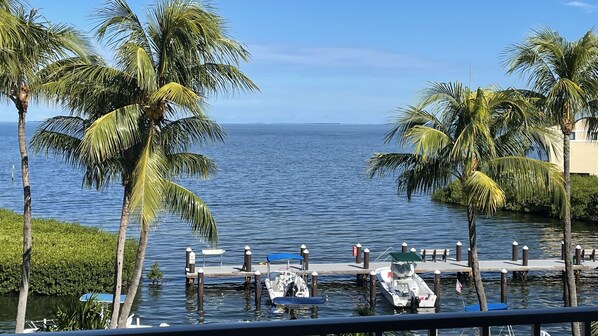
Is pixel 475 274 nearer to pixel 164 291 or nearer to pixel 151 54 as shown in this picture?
pixel 151 54

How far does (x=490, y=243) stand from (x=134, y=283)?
110 ft

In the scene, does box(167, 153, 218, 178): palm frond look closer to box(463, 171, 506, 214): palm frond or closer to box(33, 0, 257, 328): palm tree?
box(33, 0, 257, 328): palm tree

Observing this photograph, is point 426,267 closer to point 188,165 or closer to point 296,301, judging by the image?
point 296,301

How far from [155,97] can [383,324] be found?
14339 millimetres

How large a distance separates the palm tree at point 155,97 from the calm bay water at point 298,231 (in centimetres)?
256

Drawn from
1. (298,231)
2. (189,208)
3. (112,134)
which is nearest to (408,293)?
(189,208)

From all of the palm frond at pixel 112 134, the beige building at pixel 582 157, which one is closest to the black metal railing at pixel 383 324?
the palm frond at pixel 112 134

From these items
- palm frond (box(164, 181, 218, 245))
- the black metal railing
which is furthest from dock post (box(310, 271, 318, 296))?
the black metal railing

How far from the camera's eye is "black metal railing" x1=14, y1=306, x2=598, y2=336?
278cm

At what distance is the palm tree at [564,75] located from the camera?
66.4 feet

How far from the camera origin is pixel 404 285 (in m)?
31.5

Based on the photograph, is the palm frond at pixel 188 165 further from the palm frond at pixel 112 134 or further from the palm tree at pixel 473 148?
the palm tree at pixel 473 148

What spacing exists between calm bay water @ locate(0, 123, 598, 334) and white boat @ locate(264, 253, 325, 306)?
964mm

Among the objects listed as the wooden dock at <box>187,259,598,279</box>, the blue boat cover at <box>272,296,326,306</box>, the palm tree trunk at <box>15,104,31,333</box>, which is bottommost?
the blue boat cover at <box>272,296,326,306</box>
